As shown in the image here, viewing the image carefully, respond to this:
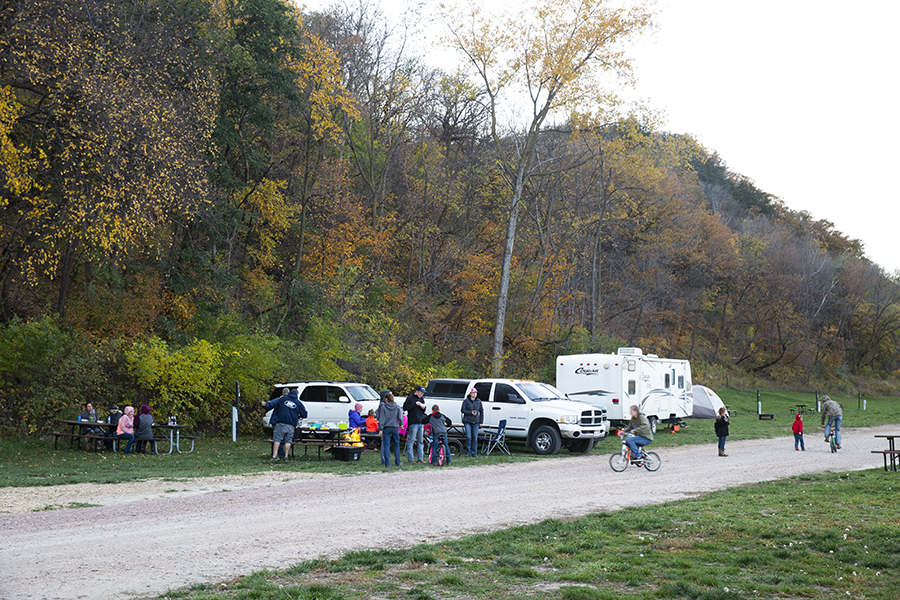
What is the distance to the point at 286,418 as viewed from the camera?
61.5 feet

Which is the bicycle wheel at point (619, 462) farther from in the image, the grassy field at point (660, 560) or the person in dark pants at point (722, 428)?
the person in dark pants at point (722, 428)

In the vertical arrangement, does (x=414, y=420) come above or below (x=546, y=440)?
above

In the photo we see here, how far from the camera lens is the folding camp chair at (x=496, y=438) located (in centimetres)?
2119

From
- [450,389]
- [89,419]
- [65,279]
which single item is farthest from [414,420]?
[65,279]

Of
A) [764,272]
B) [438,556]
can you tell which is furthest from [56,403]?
[764,272]

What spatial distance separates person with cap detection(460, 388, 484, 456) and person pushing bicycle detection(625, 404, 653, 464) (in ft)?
13.8

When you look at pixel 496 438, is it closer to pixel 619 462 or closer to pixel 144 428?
pixel 619 462

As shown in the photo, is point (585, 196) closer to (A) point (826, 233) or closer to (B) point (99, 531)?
(B) point (99, 531)

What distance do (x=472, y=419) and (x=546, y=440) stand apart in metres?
2.34

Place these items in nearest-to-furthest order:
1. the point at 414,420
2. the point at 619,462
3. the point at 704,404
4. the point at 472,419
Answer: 1. the point at 619,462
2. the point at 414,420
3. the point at 472,419
4. the point at 704,404

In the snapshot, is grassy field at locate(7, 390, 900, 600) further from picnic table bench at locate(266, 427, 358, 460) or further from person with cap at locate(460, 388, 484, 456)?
picnic table bench at locate(266, 427, 358, 460)

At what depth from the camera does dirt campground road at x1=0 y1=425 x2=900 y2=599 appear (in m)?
7.39

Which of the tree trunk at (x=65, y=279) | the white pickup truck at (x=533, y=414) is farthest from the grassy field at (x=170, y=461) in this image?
the tree trunk at (x=65, y=279)

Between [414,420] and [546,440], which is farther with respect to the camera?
[546,440]
